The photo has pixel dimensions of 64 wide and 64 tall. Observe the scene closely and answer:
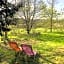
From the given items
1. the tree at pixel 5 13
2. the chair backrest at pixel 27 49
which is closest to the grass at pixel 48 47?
the chair backrest at pixel 27 49

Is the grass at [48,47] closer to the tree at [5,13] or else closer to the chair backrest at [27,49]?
the chair backrest at [27,49]

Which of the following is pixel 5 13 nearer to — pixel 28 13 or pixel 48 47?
pixel 48 47

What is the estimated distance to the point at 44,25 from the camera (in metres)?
32.0

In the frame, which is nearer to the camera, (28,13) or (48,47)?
(48,47)

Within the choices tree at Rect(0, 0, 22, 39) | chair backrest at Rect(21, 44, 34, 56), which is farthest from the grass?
tree at Rect(0, 0, 22, 39)

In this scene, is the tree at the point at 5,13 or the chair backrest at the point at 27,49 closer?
the tree at the point at 5,13

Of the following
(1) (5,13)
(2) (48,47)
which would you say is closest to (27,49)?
(1) (5,13)

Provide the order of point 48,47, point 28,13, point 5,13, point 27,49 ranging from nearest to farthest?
point 5,13 < point 27,49 < point 48,47 < point 28,13

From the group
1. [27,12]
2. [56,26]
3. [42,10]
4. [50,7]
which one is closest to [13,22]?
[27,12]

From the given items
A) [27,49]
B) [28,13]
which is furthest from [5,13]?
[28,13]

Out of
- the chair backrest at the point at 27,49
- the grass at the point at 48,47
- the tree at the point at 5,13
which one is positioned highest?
the tree at the point at 5,13

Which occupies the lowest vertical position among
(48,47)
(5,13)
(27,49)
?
(48,47)

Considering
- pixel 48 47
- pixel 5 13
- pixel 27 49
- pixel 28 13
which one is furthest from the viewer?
pixel 28 13

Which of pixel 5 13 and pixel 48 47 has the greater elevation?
pixel 5 13
